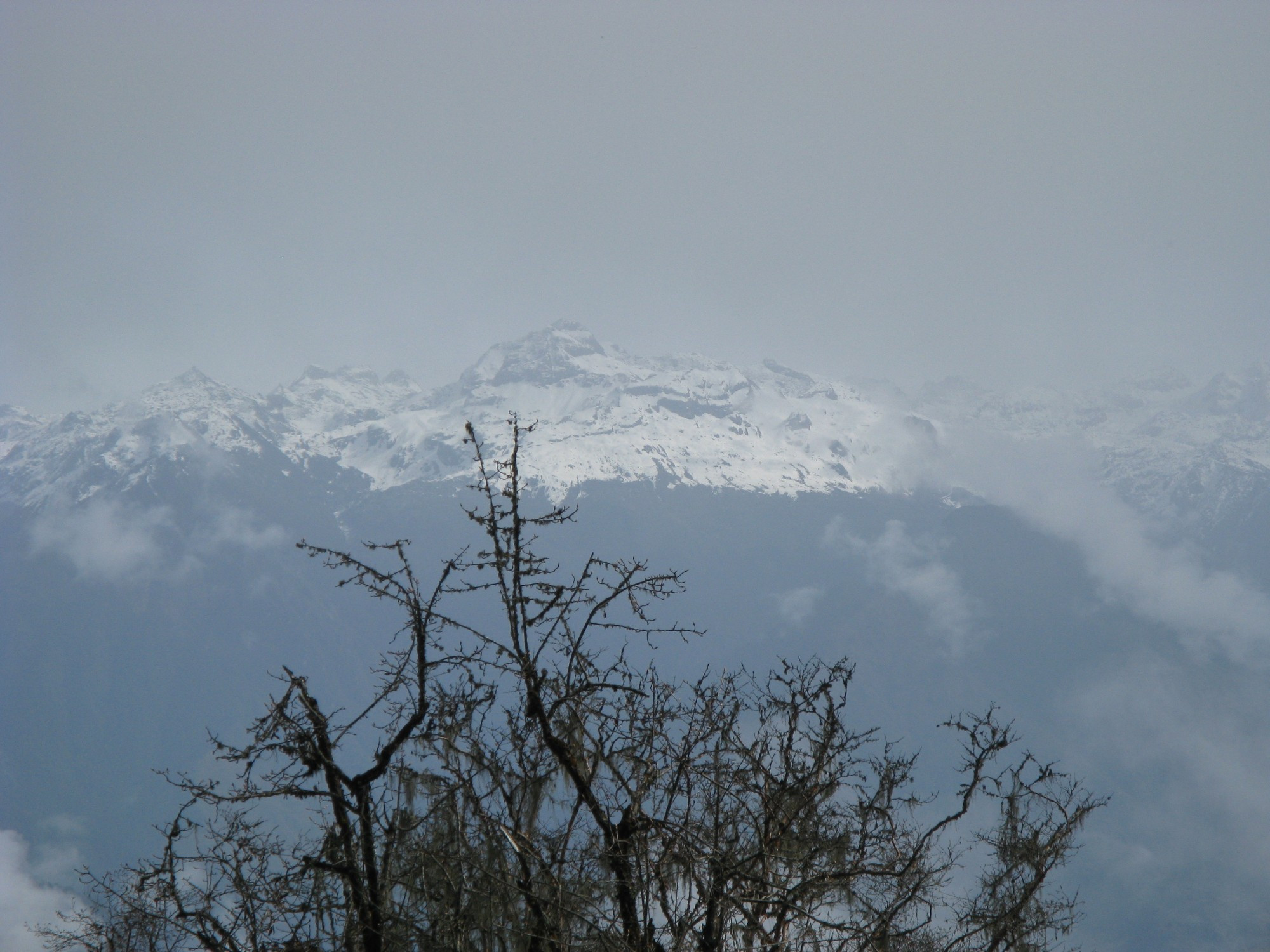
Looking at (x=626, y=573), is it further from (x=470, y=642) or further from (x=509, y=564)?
(x=470, y=642)

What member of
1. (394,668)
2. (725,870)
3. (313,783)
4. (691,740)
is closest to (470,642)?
(394,668)

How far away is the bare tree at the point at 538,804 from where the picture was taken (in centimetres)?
747

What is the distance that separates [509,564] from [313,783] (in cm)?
317

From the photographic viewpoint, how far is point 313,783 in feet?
28.4

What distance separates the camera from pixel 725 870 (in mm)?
6887

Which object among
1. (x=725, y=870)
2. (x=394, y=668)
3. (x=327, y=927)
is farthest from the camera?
(x=327, y=927)

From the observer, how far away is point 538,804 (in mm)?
9594

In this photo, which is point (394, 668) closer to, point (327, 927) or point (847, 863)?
point (327, 927)

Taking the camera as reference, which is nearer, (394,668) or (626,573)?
(626,573)

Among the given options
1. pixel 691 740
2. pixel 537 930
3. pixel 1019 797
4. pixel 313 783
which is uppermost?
pixel 1019 797

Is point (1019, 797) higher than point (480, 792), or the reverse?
point (1019, 797)

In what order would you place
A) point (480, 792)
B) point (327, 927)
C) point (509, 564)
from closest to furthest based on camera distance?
point (509, 564) < point (480, 792) < point (327, 927)

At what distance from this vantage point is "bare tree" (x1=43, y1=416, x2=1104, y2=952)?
7473 mm

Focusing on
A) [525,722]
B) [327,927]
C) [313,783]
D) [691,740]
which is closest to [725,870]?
[691,740]
